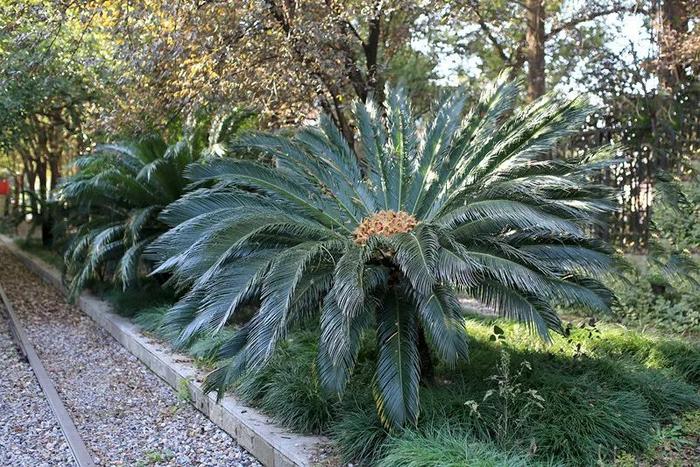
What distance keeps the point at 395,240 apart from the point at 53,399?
440 cm

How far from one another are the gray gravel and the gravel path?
20 centimetres

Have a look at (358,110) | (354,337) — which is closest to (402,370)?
(354,337)

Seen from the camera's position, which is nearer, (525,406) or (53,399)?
(525,406)

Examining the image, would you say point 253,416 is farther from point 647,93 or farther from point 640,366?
point 647,93

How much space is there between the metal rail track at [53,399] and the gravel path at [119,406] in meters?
0.11

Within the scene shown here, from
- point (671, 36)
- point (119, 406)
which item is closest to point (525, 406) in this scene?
point (119, 406)

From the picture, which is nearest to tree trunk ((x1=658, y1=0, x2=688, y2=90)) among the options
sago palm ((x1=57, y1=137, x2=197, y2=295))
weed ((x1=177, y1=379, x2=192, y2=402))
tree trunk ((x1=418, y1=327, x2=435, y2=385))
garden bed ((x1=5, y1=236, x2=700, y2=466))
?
garden bed ((x1=5, y1=236, x2=700, y2=466))

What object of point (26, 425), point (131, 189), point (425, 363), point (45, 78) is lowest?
point (26, 425)

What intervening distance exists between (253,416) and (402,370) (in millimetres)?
1744

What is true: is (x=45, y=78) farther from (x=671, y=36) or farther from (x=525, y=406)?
(x=525, y=406)

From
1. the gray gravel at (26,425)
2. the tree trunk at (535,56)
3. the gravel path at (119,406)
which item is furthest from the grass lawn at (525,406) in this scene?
the tree trunk at (535,56)

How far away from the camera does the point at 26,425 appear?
686 centimetres

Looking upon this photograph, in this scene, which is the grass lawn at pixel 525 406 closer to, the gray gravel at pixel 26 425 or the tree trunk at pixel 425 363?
the tree trunk at pixel 425 363

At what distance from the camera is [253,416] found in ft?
20.2
